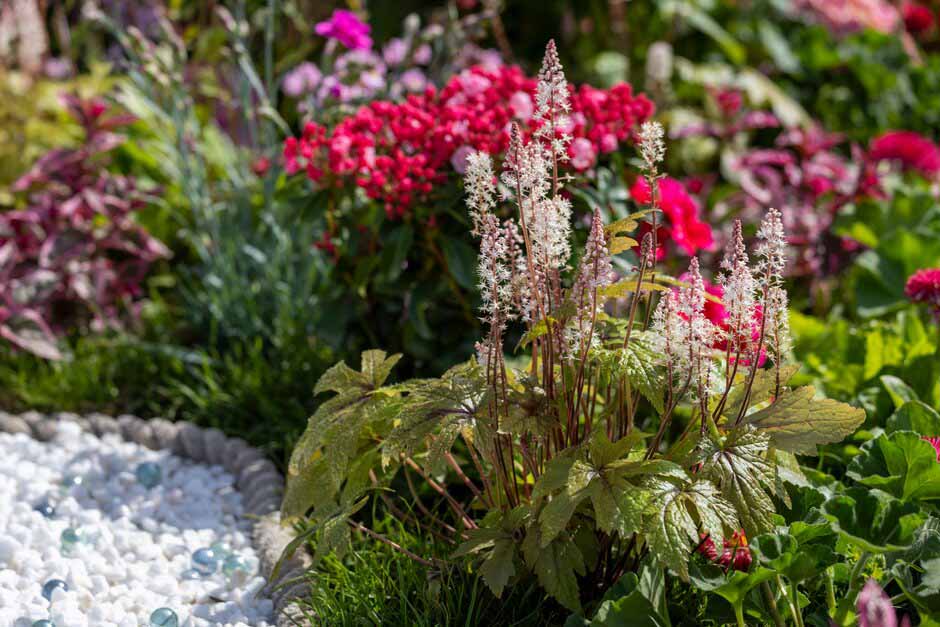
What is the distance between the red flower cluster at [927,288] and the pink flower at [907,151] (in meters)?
1.22

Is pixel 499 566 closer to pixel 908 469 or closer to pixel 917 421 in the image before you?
pixel 908 469

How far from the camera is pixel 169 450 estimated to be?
2613 mm

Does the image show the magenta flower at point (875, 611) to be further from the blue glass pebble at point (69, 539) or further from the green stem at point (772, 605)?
the blue glass pebble at point (69, 539)

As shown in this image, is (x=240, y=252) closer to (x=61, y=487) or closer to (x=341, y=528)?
(x=61, y=487)

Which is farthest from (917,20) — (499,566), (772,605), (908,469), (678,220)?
(499,566)

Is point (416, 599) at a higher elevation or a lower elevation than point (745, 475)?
lower

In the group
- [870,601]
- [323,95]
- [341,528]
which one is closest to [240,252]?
[323,95]

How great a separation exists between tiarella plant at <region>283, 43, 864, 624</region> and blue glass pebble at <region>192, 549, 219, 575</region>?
0.37 m

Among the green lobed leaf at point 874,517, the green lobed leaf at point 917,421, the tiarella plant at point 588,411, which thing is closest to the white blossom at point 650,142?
the tiarella plant at point 588,411

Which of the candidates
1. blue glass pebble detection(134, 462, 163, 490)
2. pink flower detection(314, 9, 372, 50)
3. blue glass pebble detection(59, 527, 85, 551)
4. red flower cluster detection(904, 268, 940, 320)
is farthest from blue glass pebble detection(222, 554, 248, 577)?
red flower cluster detection(904, 268, 940, 320)

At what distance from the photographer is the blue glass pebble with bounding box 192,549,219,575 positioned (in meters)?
2.02

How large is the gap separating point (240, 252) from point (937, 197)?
2.37 m

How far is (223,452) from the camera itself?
8.37ft

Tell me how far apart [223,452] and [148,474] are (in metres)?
0.23
